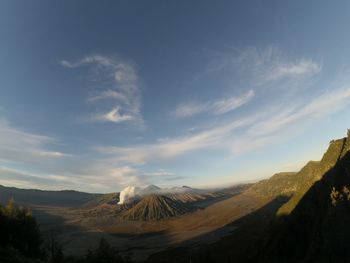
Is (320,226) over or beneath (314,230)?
over

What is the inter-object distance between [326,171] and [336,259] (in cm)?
4551

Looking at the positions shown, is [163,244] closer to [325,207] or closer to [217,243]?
[217,243]

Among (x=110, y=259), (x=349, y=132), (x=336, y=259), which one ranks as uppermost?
(x=349, y=132)

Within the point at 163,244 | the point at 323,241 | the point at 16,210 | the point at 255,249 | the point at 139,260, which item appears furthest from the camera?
the point at 163,244

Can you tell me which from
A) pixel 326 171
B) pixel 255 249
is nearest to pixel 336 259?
pixel 255 249

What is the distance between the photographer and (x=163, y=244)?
458ft

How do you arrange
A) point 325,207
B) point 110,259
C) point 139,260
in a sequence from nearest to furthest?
point 110,259 → point 325,207 → point 139,260

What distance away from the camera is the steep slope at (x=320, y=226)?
6431cm

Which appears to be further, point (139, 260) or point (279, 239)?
point (139, 260)

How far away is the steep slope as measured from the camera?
6431 cm

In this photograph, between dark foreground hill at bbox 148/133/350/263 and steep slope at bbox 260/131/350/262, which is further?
dark foreground hill at bbox 148/133/350/263

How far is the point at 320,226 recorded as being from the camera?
75938 mm

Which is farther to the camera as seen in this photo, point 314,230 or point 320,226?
point 314,230

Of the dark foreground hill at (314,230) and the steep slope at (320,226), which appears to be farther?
the dark foreground hill at (314,230)
